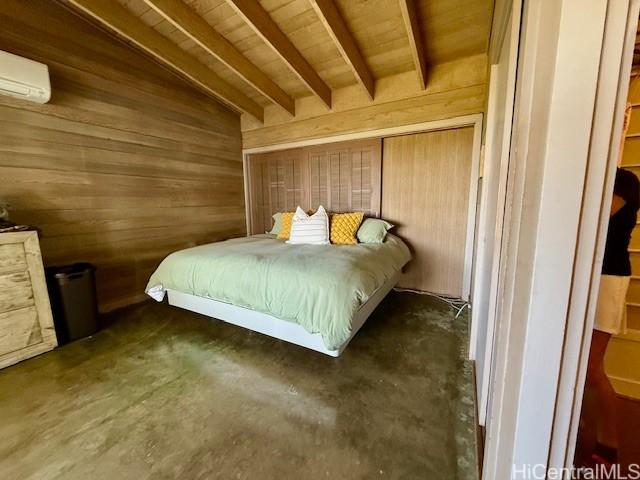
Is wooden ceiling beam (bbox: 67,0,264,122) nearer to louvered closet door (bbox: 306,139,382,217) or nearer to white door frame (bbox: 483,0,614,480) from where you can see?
louvered closet door (bbox: 306,139,382,217)

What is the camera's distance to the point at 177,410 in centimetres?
139

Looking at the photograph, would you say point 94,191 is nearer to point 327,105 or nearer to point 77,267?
point 77,267

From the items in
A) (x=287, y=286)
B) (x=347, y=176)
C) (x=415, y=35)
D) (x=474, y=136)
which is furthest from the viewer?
(x=347, y=176)

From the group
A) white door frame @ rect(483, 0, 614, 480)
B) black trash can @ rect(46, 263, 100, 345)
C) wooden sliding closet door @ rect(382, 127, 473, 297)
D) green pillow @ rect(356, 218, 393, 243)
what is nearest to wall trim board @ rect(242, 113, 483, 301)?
wooden sliding closet door @ rect(382, 127, 473, 297)

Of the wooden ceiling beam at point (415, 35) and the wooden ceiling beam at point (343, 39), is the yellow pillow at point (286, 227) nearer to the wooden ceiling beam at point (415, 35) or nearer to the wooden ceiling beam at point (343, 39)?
the wooden ceiling beam at point (343, 39)

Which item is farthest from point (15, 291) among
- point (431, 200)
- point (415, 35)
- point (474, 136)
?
point (474, 136)

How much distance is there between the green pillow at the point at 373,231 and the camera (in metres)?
2.72

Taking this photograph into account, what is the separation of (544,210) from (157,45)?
3.24 m

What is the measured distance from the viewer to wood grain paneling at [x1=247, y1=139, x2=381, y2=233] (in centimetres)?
313

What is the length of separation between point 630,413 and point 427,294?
1731 mm

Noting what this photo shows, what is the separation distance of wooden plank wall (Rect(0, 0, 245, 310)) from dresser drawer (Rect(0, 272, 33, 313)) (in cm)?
52

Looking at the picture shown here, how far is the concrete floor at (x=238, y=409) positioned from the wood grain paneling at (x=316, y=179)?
5.73ft

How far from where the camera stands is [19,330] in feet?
5.83

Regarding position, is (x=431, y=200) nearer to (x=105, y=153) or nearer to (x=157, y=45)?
(x=157, y=45)
